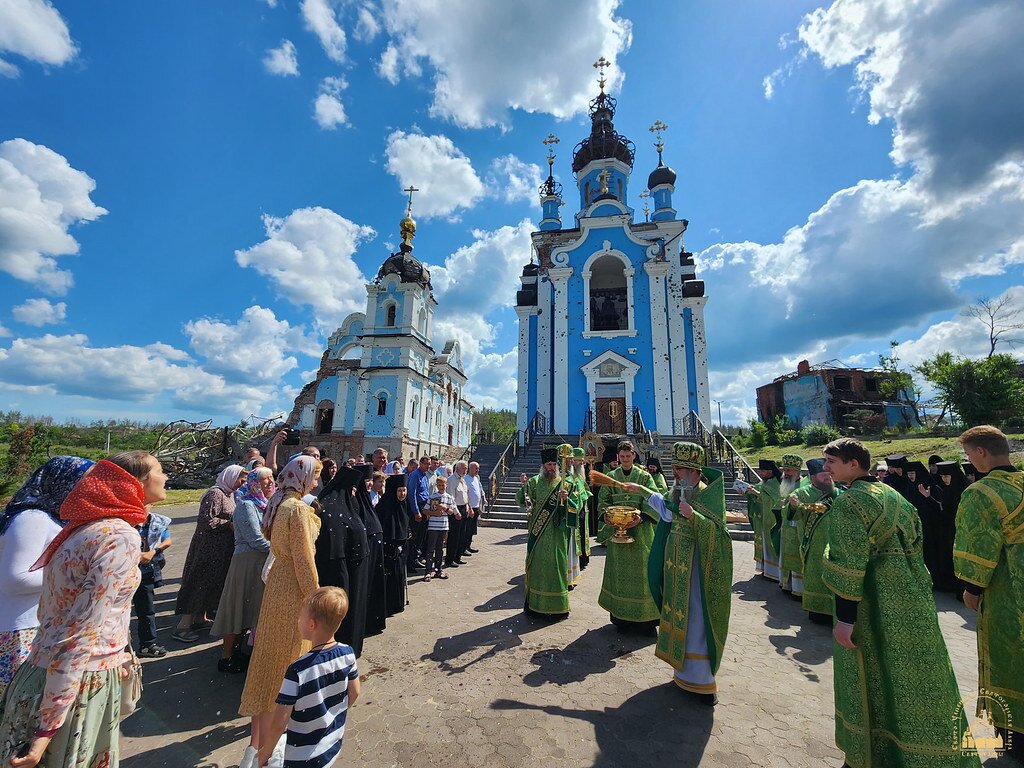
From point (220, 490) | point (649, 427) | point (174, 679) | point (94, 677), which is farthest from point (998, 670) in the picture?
point (649, 427)

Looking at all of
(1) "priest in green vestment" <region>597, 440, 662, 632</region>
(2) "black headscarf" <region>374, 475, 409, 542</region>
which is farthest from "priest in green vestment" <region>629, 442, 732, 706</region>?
(2) "black headscarf" <region>374, 475, 409, 542</region>

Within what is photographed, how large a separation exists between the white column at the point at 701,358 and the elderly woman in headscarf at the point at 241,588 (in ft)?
56.7

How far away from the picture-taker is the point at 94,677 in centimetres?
175

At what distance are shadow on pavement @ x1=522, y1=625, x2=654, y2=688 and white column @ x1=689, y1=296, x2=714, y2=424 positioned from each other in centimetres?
1483

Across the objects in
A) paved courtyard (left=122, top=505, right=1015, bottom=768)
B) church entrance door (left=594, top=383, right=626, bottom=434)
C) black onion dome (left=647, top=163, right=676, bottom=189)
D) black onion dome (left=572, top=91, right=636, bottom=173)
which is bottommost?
paved courtyard (left=122, top=505, right=1015, bottom=768)

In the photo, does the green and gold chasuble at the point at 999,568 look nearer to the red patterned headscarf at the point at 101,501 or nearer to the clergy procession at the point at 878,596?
the clergy procession at the point at 878,596

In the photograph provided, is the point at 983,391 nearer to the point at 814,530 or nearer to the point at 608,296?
the point at 608,296

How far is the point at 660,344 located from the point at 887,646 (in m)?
17.1

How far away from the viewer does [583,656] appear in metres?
4.07

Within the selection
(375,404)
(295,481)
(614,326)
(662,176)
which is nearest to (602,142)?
(662,176)

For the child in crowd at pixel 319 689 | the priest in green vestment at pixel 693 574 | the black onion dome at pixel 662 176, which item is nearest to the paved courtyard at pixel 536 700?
the priest in green vestment at pixel 693 574

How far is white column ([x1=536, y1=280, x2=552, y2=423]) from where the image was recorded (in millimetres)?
18917

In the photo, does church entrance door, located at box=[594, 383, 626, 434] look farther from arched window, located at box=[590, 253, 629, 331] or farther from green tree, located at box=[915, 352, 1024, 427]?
green tree, located at box=[915, 352, 1024, 427]

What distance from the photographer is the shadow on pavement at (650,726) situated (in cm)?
267
